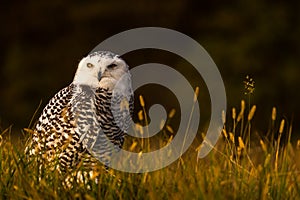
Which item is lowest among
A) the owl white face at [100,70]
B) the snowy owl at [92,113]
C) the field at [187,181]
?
the field at [187,181]

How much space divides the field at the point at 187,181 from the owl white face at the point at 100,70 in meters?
0.90

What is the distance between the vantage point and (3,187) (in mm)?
3848

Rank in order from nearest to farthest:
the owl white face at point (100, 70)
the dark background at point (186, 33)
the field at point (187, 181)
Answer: the field at point (187, 181), the owl white face at point (100, 70), the dark background at point (186, 33)

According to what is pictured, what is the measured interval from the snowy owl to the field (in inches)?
30.6

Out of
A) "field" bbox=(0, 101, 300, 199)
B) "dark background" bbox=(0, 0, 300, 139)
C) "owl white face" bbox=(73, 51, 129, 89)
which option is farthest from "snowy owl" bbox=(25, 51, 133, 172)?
"dark background" bbox=(0, 0, 300, 139)

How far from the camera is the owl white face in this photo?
473cm

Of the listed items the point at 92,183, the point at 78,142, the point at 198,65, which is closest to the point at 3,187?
the point at 92,183

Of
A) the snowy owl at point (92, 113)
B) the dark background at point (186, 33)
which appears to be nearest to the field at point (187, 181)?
the snowy owl at point (92, 113)

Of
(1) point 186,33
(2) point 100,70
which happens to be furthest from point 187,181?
→ (1) point 186,33

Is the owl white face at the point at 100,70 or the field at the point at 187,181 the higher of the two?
the owl white face at the point at 100,70

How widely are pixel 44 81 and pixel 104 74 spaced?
6405mm

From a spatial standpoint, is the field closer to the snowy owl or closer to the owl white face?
the snowy owl

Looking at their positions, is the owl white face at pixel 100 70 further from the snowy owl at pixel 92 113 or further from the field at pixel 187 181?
the field at pixel 187 181

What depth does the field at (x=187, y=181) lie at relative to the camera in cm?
358
